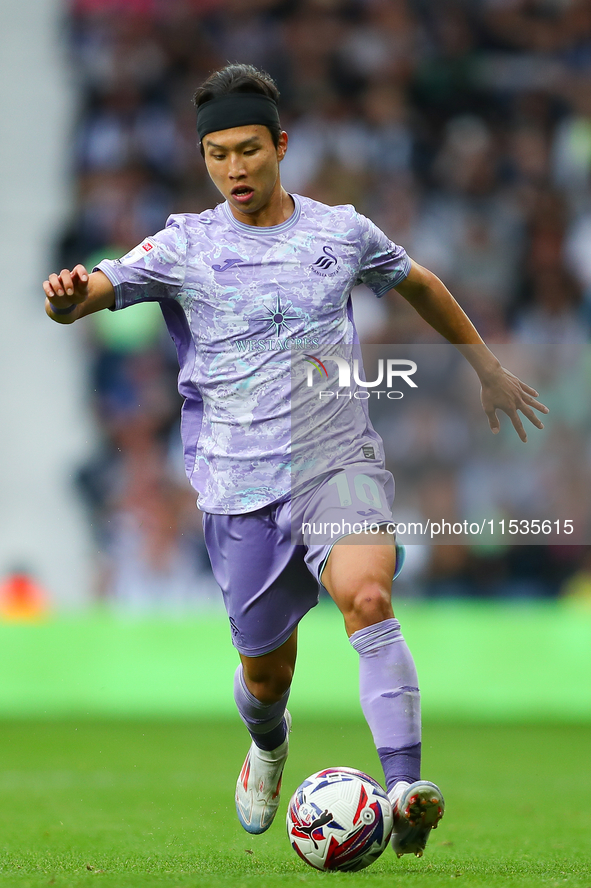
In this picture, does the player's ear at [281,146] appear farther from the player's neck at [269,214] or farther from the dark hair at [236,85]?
the player's neck at [269,214]

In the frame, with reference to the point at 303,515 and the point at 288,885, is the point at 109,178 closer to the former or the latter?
the point at 303,515

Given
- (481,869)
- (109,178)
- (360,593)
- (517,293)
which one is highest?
(109,178)

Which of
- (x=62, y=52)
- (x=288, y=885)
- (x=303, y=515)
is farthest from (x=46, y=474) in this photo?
(x=288, y=885)

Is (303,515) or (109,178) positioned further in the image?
(109,178)

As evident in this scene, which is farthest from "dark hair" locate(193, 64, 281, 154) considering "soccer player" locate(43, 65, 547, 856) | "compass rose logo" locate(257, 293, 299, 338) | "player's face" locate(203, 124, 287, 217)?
"compass rose logo" locate(257, 293, 299, 338)

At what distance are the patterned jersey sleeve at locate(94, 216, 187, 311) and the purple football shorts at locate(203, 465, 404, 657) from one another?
825 millimetres

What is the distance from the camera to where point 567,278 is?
40.1 feet

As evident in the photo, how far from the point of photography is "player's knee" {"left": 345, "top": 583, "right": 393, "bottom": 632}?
12.9ft

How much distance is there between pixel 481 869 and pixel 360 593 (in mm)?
921

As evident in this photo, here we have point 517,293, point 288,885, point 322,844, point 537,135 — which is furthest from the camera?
point 537,135

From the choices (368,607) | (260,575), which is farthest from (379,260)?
(368,607)

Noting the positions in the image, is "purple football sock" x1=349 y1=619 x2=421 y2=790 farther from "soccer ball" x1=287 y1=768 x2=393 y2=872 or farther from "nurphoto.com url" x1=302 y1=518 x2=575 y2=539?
"nurphoto.com url" x1=302 y1=518 x2=575 y2=539

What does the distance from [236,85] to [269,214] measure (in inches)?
18.8

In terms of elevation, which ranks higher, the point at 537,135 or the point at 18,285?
the point at 537,135
